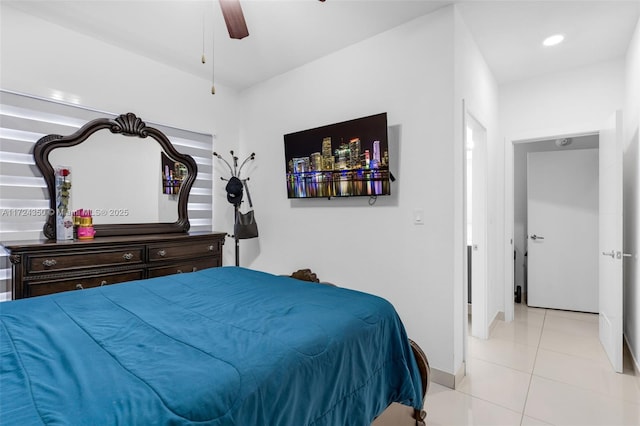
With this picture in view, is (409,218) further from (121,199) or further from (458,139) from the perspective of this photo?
(121,199)

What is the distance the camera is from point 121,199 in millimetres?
3023

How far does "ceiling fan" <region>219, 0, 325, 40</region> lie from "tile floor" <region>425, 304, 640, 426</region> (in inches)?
105

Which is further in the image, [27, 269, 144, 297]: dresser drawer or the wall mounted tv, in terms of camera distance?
the wall mounted tv

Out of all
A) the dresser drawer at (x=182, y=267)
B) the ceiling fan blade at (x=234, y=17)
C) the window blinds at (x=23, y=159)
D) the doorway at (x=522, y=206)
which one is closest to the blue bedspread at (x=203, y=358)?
the dresser drawer at (x=182, y=267)

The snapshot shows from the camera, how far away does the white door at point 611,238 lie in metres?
2.45

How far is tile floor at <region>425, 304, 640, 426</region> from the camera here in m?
1.94

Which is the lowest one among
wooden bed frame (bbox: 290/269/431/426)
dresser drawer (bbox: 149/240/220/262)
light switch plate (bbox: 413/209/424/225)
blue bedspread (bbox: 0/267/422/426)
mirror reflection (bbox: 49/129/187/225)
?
wooden bed frame (bbox: 290/269/431/426)

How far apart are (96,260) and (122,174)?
96 cm

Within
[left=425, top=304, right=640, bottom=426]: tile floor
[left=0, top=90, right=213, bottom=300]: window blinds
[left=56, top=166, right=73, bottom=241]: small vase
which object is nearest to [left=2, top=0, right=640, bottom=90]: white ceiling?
[left=0, top=90, right=213, bottom=300]: window blinds

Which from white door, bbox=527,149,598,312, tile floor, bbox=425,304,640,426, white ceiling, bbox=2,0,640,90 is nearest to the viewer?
tile floor, bbox=425,304,640,426

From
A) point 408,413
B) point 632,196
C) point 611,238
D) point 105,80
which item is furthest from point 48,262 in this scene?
point 632,196

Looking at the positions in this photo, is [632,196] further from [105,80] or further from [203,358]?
[105,80]

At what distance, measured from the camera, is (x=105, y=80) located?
2.88m

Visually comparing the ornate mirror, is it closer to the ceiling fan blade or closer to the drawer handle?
the drawer handle
